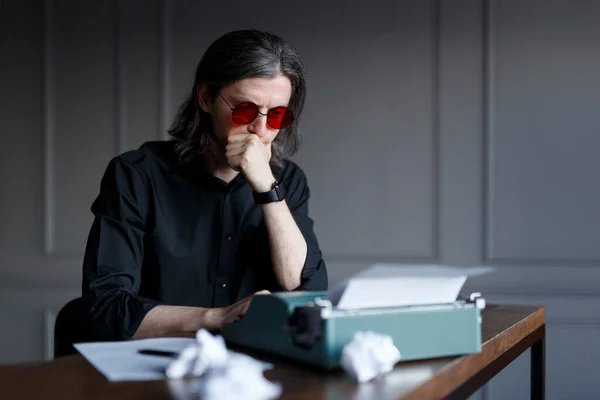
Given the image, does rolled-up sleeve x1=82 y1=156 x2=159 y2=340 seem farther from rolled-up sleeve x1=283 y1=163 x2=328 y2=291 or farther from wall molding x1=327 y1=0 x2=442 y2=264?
wall molding x1=327 y1=0 x2=442 y2=264

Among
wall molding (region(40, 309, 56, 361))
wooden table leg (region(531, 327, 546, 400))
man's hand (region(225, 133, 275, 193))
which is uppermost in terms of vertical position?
man's hand (region(225, 133, 275, 193))

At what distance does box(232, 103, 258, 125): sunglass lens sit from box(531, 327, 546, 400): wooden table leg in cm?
93

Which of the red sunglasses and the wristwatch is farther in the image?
the wristwatch

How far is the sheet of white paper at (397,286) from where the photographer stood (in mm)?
1070

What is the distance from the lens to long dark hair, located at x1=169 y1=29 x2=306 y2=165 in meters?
2.01

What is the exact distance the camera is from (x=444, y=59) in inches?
133

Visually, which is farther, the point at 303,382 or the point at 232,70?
the point at 232,70

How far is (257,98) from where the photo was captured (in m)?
1.98

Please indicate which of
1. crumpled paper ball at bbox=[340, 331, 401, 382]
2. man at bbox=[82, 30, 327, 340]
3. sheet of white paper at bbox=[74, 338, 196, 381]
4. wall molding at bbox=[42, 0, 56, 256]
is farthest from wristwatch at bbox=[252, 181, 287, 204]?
wall molding at bbox=[42, 0, 56, 256]

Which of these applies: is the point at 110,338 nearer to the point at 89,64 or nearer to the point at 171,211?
the point at 171,211

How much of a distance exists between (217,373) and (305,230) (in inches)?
48.2

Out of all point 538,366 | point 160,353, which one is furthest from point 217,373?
point 538,366

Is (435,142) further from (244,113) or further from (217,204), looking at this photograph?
(244,113)

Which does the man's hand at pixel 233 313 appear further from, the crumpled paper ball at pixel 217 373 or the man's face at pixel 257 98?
the man's face at pixel 257 98
